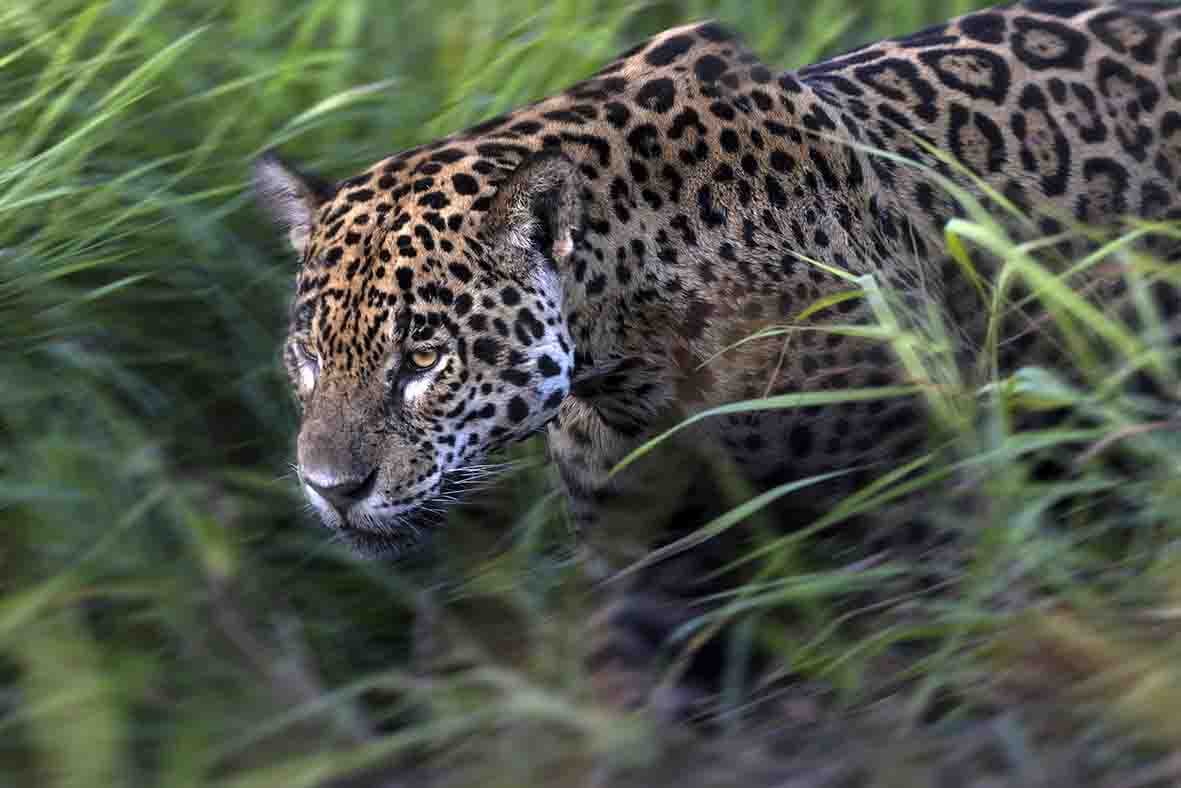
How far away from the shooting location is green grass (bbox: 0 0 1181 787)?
281 cm

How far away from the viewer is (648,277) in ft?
12.6

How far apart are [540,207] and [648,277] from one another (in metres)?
0.30

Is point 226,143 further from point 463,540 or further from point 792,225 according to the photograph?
point 792,225

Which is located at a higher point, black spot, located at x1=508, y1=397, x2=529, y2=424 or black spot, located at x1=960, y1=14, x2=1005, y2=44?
black spot, located at x1=508, y1=397, x2=529, y2=424

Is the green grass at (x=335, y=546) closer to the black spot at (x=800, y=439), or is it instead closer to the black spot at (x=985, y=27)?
the black spot at (x=800, y=439)

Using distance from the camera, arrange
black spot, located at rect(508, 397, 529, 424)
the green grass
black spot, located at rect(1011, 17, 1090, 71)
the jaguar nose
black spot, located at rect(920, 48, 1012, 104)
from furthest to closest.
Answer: black spot, located at rect(1011, 17, 1090, 71) < black spot, located at rect(920, 48, 1012, 104) < black spot, located at rect(508, 397, 529, 424) < the jaguar nose < the green grass

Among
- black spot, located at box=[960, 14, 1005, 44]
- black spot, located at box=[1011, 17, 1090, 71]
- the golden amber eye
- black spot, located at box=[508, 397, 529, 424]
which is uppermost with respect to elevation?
the golden amber eye

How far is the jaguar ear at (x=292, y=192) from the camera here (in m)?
4.01

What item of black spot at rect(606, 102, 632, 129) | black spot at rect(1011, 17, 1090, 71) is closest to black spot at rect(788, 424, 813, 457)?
black spot at rect(606, 102, 632, 129)

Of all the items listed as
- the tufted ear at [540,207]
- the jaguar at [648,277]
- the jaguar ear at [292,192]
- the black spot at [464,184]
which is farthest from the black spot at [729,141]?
the jaguar ear at [292,192]

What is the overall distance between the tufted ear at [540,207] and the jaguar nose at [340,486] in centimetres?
57

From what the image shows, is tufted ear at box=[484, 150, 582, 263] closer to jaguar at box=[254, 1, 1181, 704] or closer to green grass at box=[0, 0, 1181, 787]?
jaguar at box=[254, 1, 1181, 704]

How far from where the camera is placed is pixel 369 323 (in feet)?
11.9

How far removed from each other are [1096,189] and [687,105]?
48.4 inches
